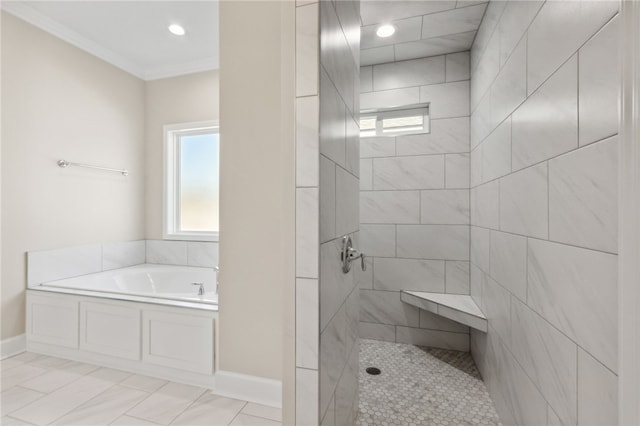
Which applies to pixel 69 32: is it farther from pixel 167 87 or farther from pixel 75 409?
pixel 75 409

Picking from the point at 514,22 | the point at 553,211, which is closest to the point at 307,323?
the point at 553,211

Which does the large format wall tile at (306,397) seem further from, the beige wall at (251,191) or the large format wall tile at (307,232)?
the beige wall at (251,191)

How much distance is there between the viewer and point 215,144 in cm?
334

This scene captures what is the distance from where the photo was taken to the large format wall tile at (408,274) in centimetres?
255

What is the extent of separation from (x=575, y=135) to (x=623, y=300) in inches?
19.5

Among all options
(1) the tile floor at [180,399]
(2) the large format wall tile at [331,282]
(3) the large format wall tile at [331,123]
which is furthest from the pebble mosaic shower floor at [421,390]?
(3) the large format wall tile at [331,123]

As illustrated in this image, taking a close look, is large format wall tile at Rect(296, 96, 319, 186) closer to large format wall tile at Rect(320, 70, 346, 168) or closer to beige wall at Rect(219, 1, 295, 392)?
large format wall tile at Rect(320, 70, 346, 168)

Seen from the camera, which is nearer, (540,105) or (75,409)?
(540,105)

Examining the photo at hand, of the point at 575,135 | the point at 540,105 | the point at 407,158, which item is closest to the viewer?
the point at 575,135

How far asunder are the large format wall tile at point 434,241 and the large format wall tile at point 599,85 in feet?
5.65

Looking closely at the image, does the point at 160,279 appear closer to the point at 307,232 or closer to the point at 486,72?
the point at 307,232

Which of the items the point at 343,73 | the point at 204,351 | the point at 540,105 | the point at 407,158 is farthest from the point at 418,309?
the point at 343,73

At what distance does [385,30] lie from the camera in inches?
87.1

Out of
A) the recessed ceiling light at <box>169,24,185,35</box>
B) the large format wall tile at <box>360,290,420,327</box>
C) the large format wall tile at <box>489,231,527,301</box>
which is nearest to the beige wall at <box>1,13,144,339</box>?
the recessed ceiling light at <box>169,24,185,35</box>
